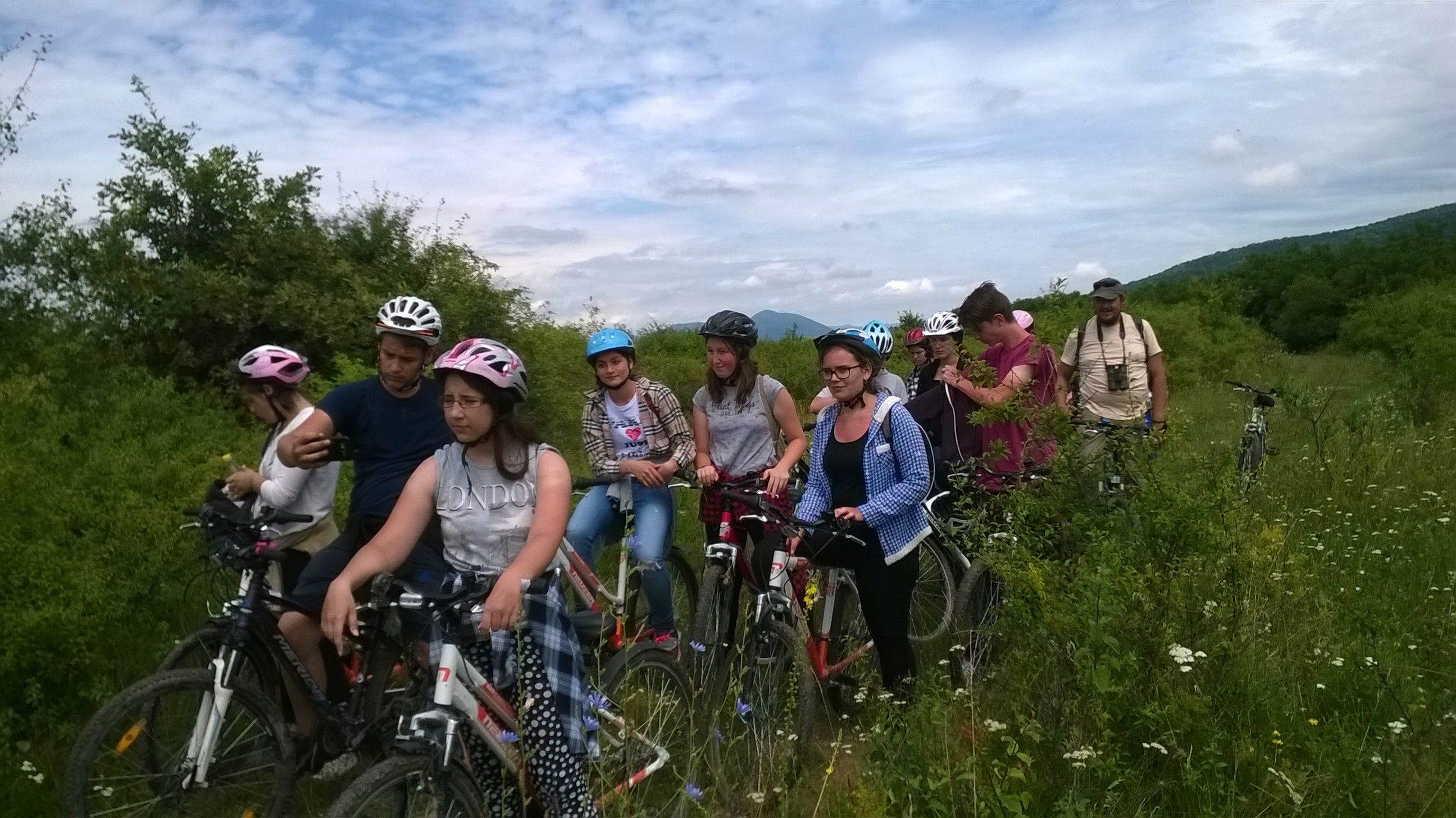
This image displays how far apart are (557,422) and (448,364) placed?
9086mm

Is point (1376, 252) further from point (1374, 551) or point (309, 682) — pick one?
point (309, 682)

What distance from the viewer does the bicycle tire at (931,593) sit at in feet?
18.2

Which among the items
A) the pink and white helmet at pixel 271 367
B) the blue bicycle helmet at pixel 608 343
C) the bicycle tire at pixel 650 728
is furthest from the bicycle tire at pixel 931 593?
the pink and white helmet at pixel 271 367

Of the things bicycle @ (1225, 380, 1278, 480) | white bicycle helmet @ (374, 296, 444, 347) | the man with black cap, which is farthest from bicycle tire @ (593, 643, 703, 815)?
bicycle @ (1225, 380, 1278, 480)

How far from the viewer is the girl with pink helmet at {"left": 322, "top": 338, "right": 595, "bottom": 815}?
288 cm

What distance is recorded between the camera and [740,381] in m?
5.18

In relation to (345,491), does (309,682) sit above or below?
below

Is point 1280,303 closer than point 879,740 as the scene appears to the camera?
No

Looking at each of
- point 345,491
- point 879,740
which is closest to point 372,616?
point 879,740

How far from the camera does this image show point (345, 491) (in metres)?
6.37

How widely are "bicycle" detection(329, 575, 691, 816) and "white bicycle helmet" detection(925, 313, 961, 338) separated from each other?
3.26 metres

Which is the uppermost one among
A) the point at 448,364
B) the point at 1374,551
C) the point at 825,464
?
the point at 448,364

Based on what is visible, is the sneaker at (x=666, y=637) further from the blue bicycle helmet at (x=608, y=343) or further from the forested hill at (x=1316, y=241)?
the forested hill at (x=1316, y=241)

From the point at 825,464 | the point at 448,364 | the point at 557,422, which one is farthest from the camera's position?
the point at 557,422
